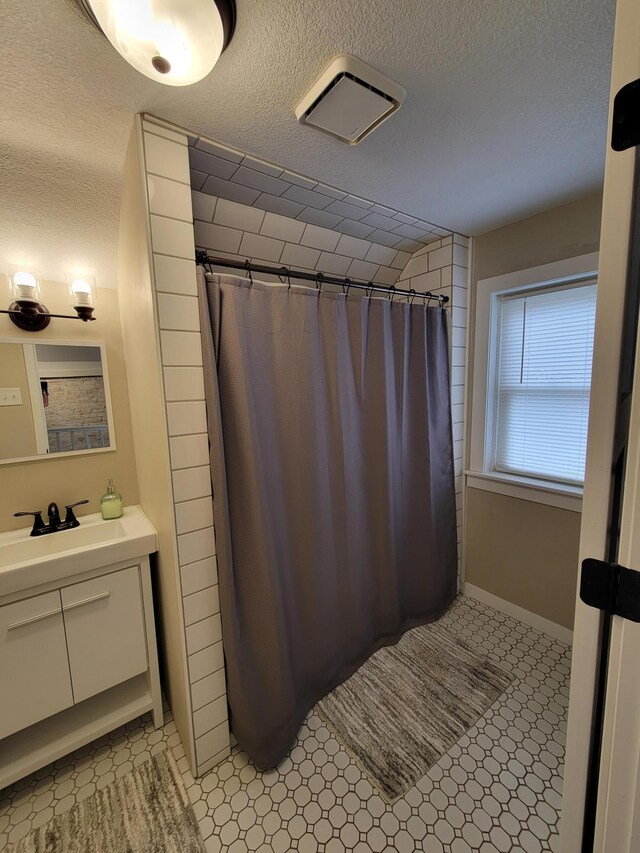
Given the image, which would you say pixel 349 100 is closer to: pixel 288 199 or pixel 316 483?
pixel 288 199

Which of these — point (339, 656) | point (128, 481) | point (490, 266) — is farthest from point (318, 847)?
point (490, 266)

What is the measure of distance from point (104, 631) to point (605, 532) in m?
1.69

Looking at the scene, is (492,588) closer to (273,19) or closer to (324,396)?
(324,396)

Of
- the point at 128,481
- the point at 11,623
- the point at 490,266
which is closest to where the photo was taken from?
the point at 11,623

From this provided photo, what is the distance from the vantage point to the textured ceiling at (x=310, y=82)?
773mm

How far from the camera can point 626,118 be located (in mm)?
525

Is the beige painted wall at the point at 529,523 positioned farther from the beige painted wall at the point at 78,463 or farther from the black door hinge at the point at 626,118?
the beige painted wall at the point at 78,463

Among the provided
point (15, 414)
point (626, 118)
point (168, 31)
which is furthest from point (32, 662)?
point (626, 118)

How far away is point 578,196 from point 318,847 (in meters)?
2.80

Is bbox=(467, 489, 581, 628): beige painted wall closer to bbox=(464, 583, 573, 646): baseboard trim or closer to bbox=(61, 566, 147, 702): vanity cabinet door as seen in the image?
bbox=(464, 583, 573, 646): baseboard trim

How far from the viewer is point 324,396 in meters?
1.49

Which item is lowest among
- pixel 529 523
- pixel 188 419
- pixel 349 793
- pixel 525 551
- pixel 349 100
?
pixel 349 793

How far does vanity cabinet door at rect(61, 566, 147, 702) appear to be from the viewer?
1271 mm

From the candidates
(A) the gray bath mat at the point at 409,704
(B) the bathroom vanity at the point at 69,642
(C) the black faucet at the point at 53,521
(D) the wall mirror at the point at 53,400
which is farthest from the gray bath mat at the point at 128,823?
(D) the wall mirror at the point at 53,400
